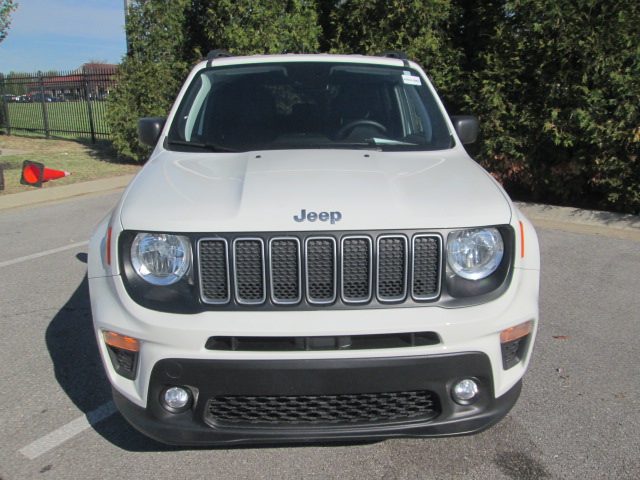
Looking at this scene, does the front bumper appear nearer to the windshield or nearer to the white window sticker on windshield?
the windshield

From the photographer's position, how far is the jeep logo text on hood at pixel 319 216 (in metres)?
2.38

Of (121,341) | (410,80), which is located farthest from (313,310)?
(410,80)

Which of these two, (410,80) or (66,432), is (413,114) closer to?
(410,80)

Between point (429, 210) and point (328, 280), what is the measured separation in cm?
51

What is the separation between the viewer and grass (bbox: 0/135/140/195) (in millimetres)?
11383

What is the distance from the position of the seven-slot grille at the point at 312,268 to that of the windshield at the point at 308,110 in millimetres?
1141

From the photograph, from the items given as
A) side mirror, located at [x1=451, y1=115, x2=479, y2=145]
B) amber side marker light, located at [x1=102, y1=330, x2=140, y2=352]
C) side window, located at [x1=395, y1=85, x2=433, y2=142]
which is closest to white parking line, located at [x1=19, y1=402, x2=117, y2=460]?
amber side marker light, located at [x1=102, y1=330, x2=140, y2=352]

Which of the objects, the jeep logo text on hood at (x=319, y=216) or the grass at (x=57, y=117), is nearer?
the jeep logo text on hood at (x=319, y=216)

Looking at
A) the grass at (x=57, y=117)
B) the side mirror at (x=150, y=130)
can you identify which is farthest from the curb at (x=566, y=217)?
the grass at (x=57, y=117)

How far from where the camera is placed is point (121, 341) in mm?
2410

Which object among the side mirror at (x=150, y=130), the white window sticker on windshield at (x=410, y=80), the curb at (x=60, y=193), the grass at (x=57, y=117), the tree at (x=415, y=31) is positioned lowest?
the curb at (x=60, y=193)

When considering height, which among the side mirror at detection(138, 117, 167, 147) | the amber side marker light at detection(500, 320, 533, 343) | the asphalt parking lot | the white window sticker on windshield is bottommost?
the asphalt parking lot

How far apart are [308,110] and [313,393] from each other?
2.00 metres

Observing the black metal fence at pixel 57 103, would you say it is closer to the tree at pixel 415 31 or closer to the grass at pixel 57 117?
the grass at pixel 57 117
